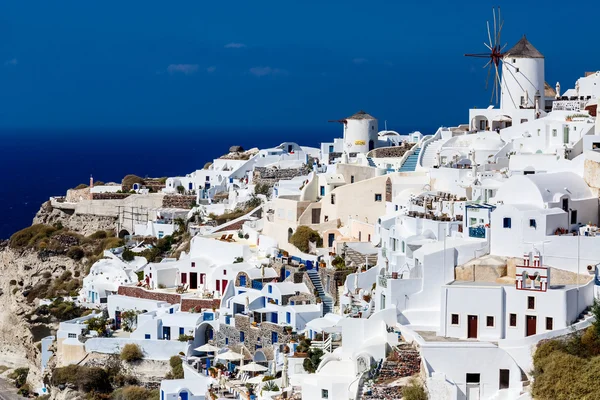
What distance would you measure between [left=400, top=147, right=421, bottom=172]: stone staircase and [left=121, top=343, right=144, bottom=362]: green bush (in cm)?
1244

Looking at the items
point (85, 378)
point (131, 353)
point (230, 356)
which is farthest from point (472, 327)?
point (85, 378)

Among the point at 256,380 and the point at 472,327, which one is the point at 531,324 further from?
the point at 256,380

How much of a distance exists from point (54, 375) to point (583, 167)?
61.4 feet

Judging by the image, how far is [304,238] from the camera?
42.3 meters

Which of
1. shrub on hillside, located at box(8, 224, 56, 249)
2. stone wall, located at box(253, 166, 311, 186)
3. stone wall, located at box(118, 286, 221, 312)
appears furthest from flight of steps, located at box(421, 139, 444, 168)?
shrub on hillside, located at box(8, 224, 56, 249)

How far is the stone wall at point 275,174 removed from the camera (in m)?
53.3

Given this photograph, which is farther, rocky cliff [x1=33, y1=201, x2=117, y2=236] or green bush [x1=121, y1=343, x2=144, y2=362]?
rocky cliff [x1=33, y1=201, x2=117, y2=236]

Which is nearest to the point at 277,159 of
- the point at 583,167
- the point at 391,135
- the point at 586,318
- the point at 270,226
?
the point at 391,135

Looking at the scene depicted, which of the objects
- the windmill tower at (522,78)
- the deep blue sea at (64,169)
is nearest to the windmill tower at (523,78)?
the windmill tower at (522,78)

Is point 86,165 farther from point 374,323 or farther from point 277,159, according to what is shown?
point 374,323

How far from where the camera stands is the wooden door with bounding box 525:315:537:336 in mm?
28844

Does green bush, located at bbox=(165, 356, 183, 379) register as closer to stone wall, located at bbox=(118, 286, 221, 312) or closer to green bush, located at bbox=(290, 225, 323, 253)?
stone wall, located at bbox=(118, 286, 221, 312)

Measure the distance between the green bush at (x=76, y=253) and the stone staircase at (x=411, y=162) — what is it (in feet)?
54.2

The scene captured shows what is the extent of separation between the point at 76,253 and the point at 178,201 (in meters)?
5.23
